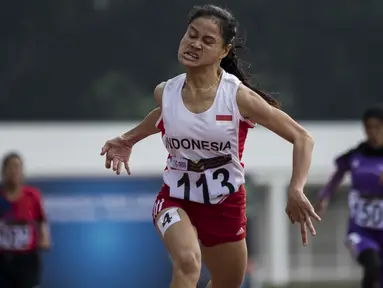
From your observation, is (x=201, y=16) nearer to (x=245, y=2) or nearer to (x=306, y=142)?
(x=306, y=142)

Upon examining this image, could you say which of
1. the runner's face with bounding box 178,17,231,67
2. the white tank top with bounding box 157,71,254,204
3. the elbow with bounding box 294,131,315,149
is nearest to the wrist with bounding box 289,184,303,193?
the elbow with bounding box 294,131,315,149

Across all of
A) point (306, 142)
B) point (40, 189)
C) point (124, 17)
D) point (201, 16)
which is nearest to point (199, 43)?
point (201, 16)

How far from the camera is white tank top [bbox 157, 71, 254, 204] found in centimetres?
761

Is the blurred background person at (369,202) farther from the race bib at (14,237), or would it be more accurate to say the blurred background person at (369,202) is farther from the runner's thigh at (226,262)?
the runner's thigh at (226,262)

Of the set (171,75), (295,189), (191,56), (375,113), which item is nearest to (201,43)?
(191,56)

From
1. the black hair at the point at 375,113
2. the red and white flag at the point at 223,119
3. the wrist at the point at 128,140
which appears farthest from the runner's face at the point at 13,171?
the red and white flag at the point at 223,119

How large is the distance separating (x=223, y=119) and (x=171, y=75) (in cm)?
1974

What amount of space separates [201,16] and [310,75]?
811 inches

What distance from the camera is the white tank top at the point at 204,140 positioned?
300 inches

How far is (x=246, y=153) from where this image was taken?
23.3 meters

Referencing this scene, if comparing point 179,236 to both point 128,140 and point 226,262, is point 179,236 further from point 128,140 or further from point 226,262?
point 128,140

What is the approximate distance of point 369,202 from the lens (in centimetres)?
1155

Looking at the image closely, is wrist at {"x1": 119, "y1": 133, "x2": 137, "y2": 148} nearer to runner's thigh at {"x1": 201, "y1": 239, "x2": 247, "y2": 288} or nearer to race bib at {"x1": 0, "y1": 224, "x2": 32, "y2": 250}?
runner's thigh at {"x1": 201, "y1": 239, "x2": 247, "y2": 288}

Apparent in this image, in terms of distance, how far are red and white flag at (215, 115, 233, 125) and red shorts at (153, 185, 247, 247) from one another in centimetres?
50
